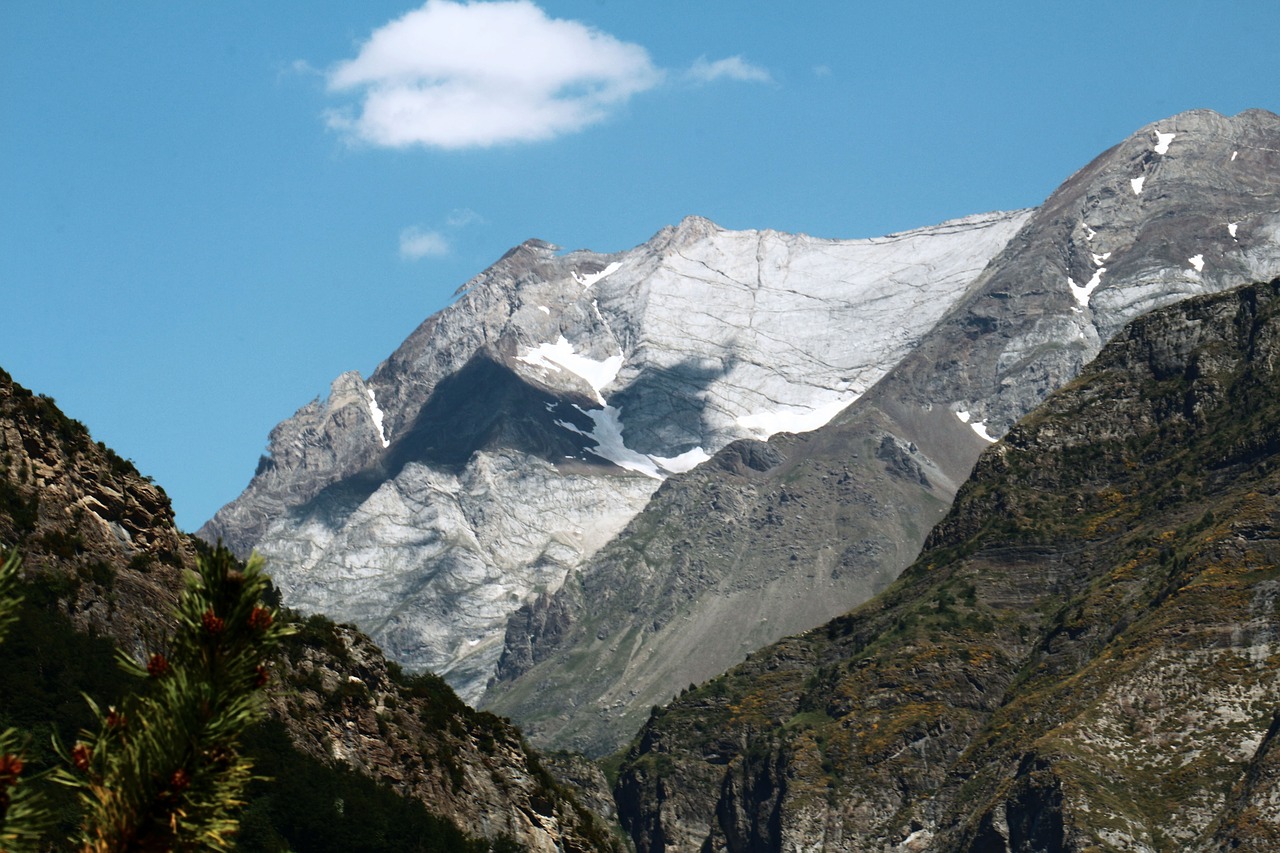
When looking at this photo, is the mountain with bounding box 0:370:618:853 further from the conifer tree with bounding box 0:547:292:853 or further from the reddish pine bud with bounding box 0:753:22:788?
the reddish pine bud with bounding box 0:753:22:788

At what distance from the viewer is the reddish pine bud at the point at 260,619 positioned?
21750 millimetres


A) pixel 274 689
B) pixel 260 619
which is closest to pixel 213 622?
pixel 260 619

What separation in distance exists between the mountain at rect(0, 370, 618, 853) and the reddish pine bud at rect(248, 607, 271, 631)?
2079 inches

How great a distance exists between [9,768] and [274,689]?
177 ft

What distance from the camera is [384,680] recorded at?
11581 centimetres

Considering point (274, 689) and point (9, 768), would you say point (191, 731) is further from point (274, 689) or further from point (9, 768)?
point (274, 689)

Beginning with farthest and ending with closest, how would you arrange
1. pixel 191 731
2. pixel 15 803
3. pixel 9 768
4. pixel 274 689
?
pixel 274 689 < pixel 191 731 < pixel 15 803 < pixel 9 768

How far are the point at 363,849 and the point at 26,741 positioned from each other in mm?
80045

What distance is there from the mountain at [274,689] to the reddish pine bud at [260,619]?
5280cm

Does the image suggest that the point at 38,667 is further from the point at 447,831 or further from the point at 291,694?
the point at 447,831

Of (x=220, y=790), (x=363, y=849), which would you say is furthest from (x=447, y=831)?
(x=220, y=790)

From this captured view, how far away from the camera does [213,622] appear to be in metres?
22.0

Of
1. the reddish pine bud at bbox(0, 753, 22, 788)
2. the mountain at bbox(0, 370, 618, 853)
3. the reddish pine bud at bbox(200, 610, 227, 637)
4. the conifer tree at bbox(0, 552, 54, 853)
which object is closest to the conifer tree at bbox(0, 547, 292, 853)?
the reddish pine bud at bbox(200, 610, 227, 637)

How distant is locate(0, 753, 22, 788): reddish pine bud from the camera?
64.5 ft
